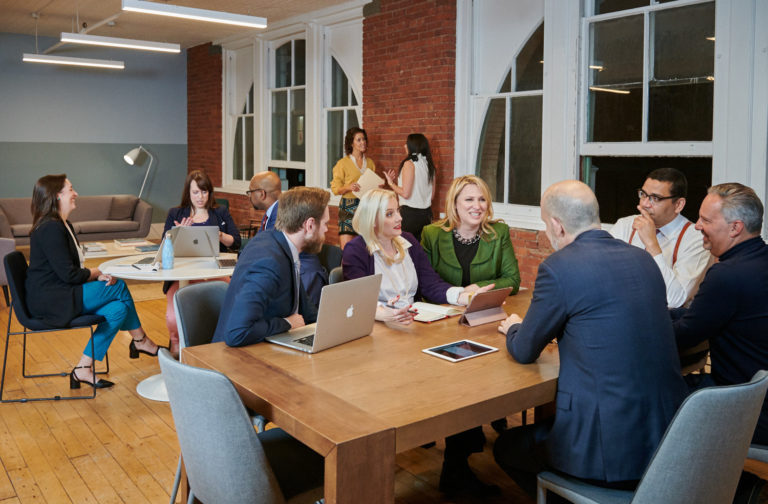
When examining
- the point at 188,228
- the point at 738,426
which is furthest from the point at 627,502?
the point at 188,228

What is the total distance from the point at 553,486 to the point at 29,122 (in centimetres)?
1093

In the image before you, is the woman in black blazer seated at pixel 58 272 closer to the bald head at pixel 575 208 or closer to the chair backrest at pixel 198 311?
the chair backrest at pixel 198 311

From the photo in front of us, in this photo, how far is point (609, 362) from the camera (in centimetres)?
201

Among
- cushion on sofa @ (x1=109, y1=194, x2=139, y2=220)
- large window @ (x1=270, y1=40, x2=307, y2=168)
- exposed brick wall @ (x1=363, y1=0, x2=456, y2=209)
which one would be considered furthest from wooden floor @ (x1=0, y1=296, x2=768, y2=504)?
cushion on sofa @ (x1=109, y1=194, x2=139, y2=220)

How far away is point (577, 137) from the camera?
222 inches

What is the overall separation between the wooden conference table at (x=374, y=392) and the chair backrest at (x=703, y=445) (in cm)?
43

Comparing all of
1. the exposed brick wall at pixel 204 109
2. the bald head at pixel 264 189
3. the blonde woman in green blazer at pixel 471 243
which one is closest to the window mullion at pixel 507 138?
the bald head at pixel 264 189

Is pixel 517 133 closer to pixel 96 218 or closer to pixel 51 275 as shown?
pixel 51 275

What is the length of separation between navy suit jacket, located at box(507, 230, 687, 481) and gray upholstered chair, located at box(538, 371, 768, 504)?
0.20 m

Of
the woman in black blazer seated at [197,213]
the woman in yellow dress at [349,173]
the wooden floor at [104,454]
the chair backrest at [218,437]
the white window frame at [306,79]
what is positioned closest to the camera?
the chair backrest at [218,437]

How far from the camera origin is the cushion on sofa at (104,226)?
10.0 metres

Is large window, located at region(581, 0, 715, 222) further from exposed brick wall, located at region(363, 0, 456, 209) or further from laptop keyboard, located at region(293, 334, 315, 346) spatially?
laptop keyboard, located at region(293, 334, 315, 346)

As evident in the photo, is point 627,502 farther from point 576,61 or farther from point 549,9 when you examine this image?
point 549,9

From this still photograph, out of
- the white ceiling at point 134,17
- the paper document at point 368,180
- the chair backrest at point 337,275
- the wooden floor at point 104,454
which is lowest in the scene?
the wooden floor at point 104,454
